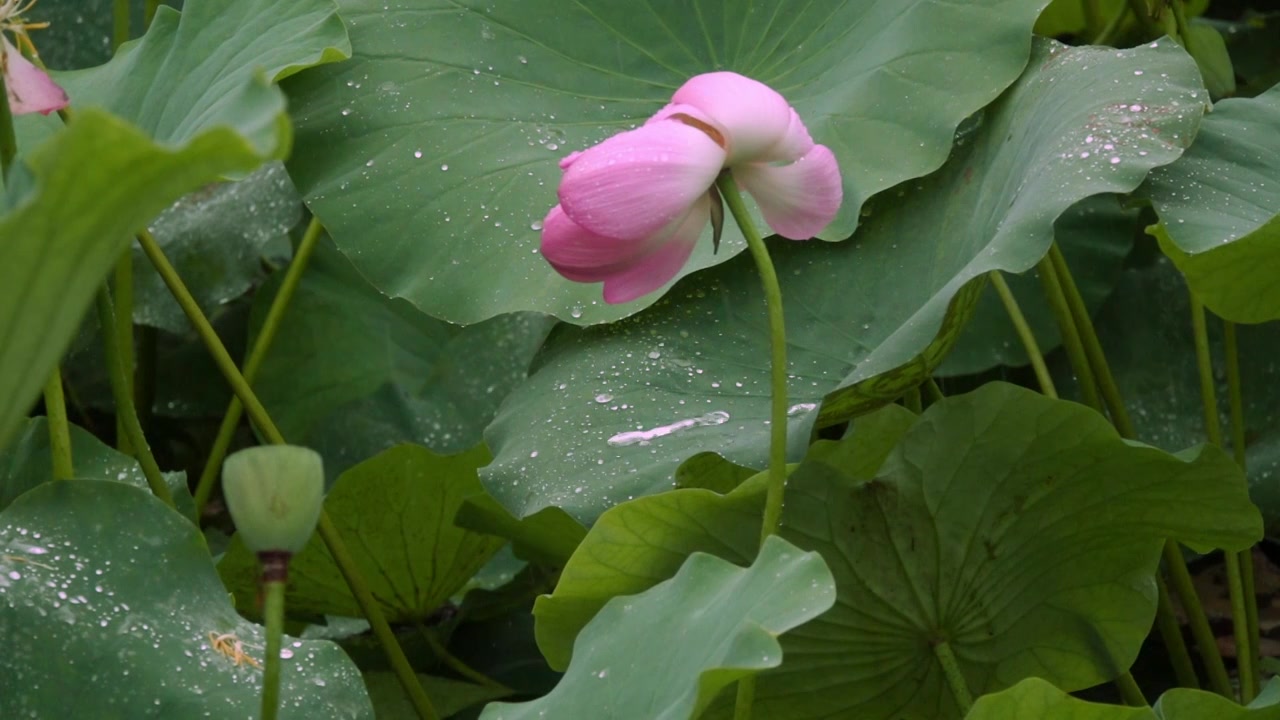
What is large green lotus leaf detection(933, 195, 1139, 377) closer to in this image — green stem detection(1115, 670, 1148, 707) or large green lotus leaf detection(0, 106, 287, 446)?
green stem detection(1115, 670, 1148, 707)

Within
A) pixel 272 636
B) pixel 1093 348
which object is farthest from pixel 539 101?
pixel 272 636

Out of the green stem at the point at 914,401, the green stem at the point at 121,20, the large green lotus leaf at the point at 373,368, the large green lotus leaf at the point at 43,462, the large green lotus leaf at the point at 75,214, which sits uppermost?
the green stem at the point at 121,20

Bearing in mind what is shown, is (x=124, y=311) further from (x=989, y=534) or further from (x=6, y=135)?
(x=989, y=534)

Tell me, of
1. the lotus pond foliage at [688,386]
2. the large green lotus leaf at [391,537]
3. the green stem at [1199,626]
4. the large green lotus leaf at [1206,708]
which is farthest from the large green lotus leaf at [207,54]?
the green stem at [1199,626]

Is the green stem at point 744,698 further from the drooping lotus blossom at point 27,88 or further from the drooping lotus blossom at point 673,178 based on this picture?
the drooping lotus blossom at point 27,88

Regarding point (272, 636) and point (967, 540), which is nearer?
point (272, 636)

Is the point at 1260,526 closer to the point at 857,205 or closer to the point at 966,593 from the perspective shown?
the point at 966,593
